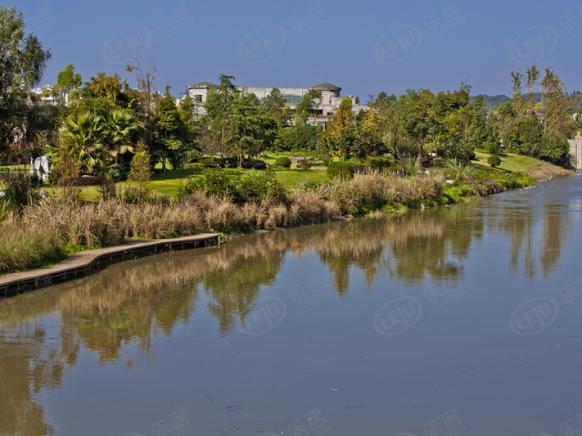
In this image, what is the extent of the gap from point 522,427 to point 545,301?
9.03 meters

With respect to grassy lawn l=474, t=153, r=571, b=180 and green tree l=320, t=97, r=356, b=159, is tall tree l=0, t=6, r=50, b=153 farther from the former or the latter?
grassy lawn l=474, t=153, r=571, b=180

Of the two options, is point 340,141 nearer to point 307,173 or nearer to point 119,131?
point 307,173

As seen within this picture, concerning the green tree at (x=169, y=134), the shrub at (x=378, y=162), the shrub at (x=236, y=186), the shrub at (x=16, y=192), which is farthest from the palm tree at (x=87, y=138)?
the shrub at (x=378, y=162)

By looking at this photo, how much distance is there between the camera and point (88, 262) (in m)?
23.1

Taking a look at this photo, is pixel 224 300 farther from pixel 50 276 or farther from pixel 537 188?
pixel 537 188

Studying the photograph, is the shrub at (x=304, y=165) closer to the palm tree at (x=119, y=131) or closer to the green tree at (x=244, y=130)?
the green tree at (x=244, y=130)

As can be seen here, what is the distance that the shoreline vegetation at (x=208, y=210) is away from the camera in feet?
76.5

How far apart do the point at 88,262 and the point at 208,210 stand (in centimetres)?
871

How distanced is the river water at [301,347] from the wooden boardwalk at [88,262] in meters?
0.50

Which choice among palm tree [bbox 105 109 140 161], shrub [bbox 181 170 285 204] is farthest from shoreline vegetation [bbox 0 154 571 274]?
palm tree [bbox 105 109 140 161]

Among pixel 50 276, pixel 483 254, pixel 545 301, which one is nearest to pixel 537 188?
pixel 483 254

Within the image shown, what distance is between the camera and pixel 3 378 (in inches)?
547

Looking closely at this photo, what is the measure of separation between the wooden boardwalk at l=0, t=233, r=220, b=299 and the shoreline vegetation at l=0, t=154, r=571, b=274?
538 millimetres

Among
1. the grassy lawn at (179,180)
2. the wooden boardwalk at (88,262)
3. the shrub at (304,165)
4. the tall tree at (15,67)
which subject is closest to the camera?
the wooden boardwalk at (88,262)
